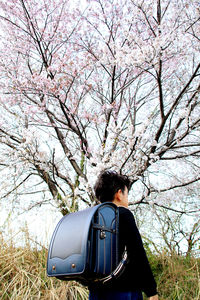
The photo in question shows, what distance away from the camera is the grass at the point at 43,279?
265cm

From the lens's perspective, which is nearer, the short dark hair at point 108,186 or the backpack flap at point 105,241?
the backpack flap at point 105,241

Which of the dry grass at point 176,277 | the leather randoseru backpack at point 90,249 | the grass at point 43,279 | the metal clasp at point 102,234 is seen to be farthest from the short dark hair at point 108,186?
the dry grass at point 176,277

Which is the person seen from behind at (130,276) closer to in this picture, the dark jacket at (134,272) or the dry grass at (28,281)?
the dark jacket at (134,272)

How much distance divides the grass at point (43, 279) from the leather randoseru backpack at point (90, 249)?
1176 mm

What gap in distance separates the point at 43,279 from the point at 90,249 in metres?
1.65

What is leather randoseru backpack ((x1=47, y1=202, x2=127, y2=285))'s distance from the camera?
1.42m

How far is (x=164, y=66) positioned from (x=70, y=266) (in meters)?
4.90

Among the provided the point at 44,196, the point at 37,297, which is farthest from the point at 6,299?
Answer: the point at 44,196

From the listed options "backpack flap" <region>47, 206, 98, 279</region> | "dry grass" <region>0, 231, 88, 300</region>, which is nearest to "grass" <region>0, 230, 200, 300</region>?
"dry grass" <region>0, 231, 88, 300</region>

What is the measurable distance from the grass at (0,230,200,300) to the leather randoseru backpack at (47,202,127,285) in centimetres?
118

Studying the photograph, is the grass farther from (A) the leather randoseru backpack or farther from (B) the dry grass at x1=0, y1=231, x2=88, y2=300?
(A) the leather randoseru backpack

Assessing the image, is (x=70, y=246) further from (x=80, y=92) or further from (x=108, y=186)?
(x=80, y=92)

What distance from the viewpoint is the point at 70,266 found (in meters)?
1.44

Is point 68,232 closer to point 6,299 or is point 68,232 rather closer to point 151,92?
point 6,299
